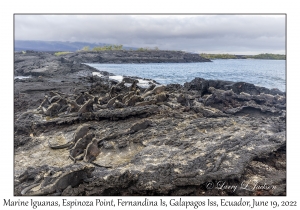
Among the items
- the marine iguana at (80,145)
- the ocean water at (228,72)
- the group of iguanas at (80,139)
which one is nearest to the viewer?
the group of iguanas at (80,139)

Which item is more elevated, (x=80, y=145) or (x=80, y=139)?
(x=80, y=139)

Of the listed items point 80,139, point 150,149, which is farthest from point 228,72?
point 80,139

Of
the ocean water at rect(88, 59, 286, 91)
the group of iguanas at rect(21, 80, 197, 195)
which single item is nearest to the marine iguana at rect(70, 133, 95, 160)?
the group of iguanas at rect(21, 80, 197, 195)

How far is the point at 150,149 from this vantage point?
6.99 m

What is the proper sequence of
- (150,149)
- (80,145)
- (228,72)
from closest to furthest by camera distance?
1. (150,149)
2. (80,145)
3. (228,72)

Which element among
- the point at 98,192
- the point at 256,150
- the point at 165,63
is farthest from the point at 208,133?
the point at 165,63

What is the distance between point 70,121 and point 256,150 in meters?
6.68

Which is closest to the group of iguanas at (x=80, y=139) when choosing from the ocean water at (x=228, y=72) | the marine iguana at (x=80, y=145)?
the marine iguana at (x=80, y=145)

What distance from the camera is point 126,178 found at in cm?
555

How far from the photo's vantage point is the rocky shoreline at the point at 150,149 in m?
5.57

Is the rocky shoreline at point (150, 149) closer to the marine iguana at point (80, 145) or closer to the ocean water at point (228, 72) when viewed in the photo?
the marine iguana at point (80, 145)

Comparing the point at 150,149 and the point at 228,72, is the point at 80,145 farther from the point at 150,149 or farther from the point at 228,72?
the point at 228,72

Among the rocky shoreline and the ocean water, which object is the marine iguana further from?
the ocean water
